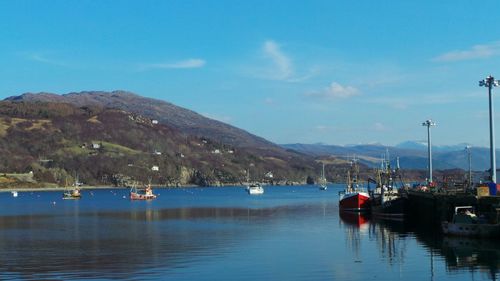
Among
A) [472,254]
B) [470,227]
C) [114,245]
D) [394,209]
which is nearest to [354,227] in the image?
[394,209]

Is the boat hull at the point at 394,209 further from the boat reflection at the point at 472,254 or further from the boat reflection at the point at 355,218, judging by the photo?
the boat reflection at the point at 472,254

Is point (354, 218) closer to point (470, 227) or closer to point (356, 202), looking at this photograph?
point (356, 202)

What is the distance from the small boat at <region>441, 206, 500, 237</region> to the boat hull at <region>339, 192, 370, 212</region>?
122ft

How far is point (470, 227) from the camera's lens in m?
51.3

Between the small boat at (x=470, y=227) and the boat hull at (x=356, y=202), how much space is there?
1459 inches

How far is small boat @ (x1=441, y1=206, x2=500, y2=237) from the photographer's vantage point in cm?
4994

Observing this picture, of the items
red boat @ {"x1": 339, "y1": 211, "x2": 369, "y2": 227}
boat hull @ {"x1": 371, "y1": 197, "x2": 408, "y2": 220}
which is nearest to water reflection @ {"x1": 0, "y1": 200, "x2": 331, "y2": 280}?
red boat @ {"x1": 339, "y1": 211, "x2": 369, "y2": 227}

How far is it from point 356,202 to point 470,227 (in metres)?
41.3

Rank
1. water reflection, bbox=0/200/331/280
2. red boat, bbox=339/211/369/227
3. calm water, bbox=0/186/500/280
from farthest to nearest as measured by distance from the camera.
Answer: red boat, bbox=339/211/369/227 → water reflection, bbox=0/200/331/280 → calm water, bbox=0/186/500/280

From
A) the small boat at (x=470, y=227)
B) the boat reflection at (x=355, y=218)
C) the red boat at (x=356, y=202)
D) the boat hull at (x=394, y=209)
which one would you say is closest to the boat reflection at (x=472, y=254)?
the small boat at (x=470, y=227)

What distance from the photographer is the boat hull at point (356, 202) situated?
303ft

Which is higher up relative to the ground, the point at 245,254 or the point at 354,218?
the point at 354,218

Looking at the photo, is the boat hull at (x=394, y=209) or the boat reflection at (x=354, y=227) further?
the boat hull at (x=394, y=209)

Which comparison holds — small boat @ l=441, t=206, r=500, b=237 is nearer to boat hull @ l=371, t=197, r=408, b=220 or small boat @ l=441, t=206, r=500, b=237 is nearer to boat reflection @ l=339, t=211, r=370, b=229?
boat reflection @ l=339, t=211, r=370, b=229
